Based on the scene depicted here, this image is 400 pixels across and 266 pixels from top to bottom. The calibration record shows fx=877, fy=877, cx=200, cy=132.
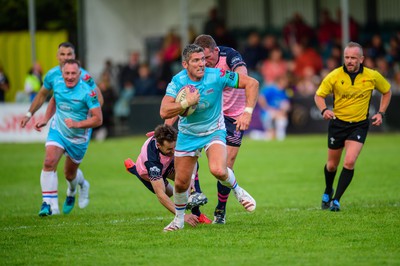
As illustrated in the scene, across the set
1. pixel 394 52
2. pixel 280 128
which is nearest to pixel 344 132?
pixel 280 128

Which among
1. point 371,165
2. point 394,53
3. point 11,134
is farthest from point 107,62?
point 371,165

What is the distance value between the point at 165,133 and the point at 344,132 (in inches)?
114

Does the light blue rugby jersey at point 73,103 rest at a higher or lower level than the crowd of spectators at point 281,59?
higher

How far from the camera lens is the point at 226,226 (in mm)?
11023

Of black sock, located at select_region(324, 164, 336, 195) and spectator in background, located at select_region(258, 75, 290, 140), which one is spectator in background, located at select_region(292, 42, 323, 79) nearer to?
spectator in background, located at select_region(258, 75, 290, 140)

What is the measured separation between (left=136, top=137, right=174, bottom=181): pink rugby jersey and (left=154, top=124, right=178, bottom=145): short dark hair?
32 centimetres

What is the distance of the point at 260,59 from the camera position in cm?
2981

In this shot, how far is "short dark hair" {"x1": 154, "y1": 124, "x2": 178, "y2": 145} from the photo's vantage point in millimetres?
10883

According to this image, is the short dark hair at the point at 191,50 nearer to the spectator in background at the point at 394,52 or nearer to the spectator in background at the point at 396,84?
the spectator in background at the point at 396,84

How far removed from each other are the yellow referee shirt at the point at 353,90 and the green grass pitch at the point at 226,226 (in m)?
1.37

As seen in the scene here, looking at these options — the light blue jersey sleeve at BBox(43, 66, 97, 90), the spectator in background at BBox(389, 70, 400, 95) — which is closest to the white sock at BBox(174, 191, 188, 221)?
the light blue jersey sleeve at BBox(43, 66, 97, 90)

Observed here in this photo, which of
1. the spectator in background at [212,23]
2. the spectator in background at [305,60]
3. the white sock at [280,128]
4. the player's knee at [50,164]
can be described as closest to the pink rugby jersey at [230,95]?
the player's knee at [50,164]

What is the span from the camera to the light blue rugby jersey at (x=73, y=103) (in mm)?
13148

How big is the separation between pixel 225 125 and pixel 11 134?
17.5 metres
